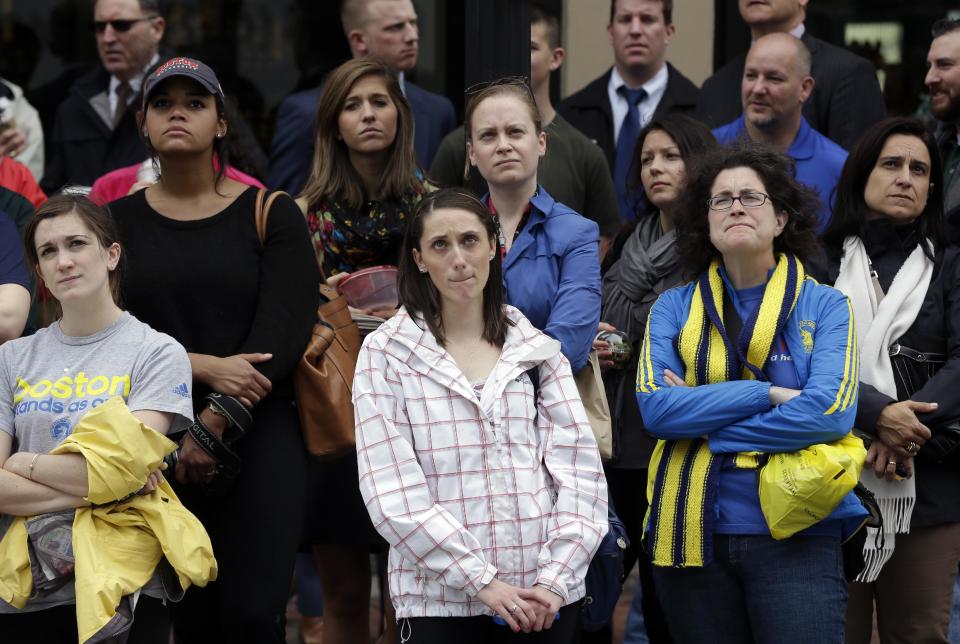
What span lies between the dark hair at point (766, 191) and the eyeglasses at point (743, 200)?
0.16 ft

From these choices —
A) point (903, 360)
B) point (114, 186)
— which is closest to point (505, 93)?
point (903, 360)

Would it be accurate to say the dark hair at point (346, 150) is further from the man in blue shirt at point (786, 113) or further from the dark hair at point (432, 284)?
the man in blue shirt at point (786, 113)

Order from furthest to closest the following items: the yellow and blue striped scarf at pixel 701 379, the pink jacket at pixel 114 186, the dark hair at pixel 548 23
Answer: the dark hair at pixel 548 23, the pink jacket at pixel 114 186, the yellow and blue striped scarf at pixel 701 379

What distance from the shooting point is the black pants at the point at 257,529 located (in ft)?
14.4

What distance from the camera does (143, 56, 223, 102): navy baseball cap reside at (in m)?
4.60

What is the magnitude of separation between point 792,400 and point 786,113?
1922 mm

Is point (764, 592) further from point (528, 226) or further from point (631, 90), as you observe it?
point (631, 90)

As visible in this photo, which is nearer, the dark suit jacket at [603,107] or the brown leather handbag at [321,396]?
the brown leather handbag at [321,396]

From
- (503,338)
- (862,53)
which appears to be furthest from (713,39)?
(503,338)

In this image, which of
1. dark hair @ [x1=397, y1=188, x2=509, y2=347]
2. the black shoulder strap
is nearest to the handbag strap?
dark hair @ [x1=397, y1=188, x2=509, y2=347]

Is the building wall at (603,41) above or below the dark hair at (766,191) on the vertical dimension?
above

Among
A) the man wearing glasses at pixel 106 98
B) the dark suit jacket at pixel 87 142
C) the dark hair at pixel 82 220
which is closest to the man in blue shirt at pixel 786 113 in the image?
the dark hair at pixel 82 220

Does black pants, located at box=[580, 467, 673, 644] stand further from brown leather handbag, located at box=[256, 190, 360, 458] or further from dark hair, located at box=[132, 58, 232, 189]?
dark hair, located at box=[132, 58, 232, 189]

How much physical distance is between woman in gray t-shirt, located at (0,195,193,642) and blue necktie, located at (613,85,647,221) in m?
2.82
